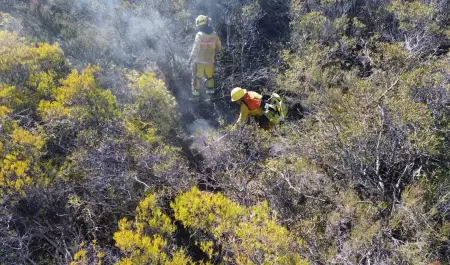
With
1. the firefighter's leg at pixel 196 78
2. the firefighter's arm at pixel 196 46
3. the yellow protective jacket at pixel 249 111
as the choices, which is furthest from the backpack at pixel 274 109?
the firefighter's arm at pixel 196 46

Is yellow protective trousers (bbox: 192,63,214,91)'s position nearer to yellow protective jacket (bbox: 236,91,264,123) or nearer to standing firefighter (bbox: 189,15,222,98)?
standing firefighter (bbox: 189,15,222,98)

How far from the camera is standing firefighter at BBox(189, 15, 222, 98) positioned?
24.0ft

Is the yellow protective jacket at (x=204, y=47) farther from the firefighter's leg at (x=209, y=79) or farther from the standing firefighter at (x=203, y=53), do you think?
the firefighter's leg at (x=209, y=79)

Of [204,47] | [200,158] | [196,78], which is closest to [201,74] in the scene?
[196,78]

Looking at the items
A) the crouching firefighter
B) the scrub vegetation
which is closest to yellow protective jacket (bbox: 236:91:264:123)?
the crouching firefighter

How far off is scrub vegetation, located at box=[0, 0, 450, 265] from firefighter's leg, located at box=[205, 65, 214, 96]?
87 cm

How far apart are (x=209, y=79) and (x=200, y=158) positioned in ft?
7.04

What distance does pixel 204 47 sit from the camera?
7.48 meters

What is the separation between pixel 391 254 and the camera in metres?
4.34

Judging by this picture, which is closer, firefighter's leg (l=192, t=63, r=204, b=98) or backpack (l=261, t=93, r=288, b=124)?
backpack (l=261, t=93, r=288, b=124)

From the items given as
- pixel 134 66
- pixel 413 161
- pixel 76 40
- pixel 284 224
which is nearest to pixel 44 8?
pixel 76 40

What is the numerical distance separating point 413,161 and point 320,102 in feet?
8.35

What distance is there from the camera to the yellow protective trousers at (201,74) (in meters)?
7.73

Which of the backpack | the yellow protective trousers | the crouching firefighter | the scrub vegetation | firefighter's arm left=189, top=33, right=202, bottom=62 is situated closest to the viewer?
the scrub vegetation
